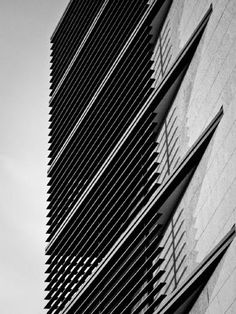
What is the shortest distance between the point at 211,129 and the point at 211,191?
84 centimetres

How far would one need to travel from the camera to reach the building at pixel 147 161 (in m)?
10.3

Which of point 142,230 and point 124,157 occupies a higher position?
point 124,157

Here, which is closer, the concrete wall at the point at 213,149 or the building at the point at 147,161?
the concrete wall at the point at 213,149

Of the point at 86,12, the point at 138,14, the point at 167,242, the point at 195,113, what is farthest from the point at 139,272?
the point at 86,12

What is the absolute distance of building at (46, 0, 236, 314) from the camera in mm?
10297

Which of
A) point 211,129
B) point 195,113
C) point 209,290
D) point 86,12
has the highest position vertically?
point 86,12

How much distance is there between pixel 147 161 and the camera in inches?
549

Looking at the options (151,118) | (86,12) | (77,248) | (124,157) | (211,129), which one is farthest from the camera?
(86,12)

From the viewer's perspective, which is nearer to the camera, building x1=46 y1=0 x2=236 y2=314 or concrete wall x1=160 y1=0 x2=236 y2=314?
concrete wall x1=160 y1=0 x2=236 y2=314

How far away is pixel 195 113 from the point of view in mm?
11969

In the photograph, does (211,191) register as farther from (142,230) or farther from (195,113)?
(142,230)

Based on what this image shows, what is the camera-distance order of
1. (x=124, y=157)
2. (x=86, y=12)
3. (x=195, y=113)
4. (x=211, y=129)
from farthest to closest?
(x=86, y=12) → (x=124, y=157) → (x=195, y=113) → (x=211, y=129)

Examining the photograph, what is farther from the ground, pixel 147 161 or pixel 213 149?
pixel 147 161

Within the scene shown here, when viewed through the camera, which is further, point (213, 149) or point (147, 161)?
point (147, 161)
